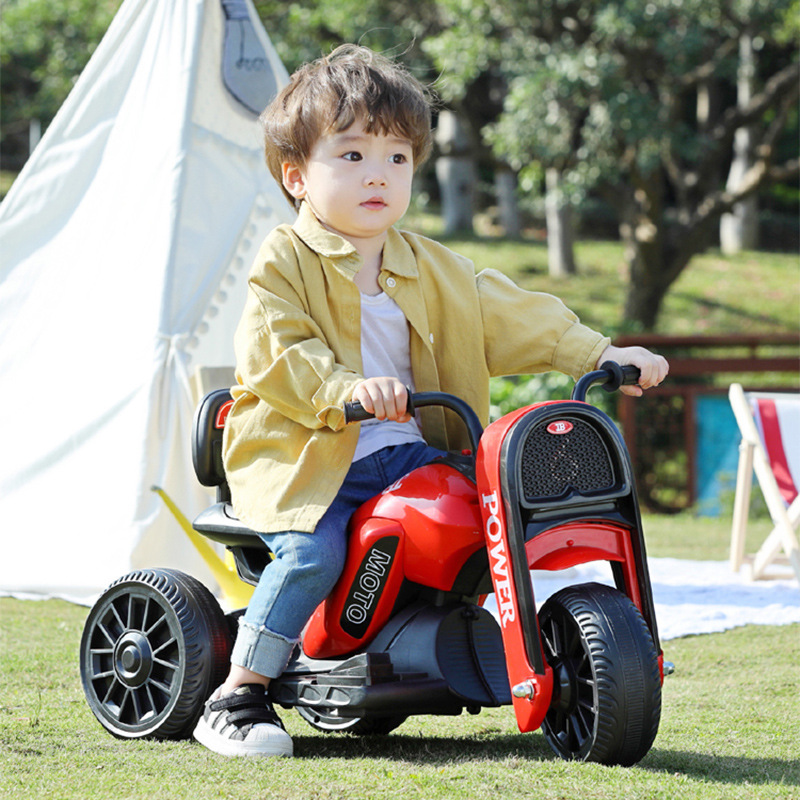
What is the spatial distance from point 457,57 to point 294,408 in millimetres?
9560

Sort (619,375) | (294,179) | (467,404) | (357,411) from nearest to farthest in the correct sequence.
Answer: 1. (357,411)
2. (467,404)
3. (619,375)
4. (294,179)

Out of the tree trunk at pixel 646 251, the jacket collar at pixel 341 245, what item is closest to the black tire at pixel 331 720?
the jacket collar at pixel 341 245

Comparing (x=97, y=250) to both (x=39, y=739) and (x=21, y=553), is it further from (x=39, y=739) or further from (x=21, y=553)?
(x=39, y=739)

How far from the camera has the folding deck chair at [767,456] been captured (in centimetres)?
601

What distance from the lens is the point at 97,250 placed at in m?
6.02

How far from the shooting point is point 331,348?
2.90 metres

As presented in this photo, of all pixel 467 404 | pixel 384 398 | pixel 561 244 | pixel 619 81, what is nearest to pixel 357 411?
pixel 384 398

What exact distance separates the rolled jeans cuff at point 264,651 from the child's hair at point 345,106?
46.9 inches

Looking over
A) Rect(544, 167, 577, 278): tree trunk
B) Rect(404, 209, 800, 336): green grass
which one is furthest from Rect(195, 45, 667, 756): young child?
Rect(544, 167, 577, 278): tree trunk

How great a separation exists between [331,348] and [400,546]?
0.53 m

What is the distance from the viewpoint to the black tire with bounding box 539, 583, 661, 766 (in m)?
2.42

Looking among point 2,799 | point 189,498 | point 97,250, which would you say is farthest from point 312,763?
point 97,250

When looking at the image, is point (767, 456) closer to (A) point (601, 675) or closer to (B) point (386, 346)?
(B) point (386, 346)

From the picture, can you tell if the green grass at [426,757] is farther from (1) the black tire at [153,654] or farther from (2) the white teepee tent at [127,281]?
(2) the white teepee tent at [127,281]
